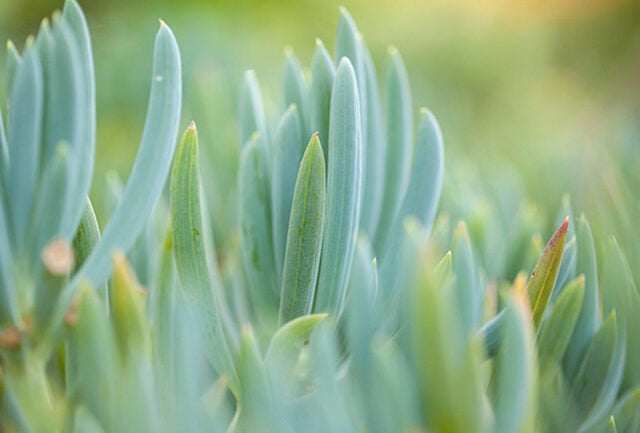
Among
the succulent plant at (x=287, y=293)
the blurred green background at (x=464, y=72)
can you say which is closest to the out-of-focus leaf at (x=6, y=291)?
the succulent plant at (x=287, y=293)

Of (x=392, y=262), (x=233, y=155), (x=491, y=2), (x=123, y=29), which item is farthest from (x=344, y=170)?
(x=491, y=2)

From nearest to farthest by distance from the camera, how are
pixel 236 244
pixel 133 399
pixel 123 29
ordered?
pixel 133 399
pixel 236 244
pixel 123 29

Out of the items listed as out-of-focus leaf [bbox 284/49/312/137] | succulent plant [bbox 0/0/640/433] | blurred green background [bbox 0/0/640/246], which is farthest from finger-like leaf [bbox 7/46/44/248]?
blurred green background [bbox 0/0/640/246]

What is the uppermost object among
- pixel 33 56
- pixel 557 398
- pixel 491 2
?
pixel 491 2

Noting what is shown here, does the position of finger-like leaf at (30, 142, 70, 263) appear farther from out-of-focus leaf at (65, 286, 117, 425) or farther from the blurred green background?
the blurred green background

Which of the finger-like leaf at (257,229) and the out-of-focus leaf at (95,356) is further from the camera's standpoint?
the finger-like leaf at (257,229)

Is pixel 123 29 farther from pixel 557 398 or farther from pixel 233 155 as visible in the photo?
pixel 557 398

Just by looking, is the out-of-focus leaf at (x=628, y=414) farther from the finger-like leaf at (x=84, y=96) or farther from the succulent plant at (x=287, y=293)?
the finger-like leaf at (x=84, y=96)
